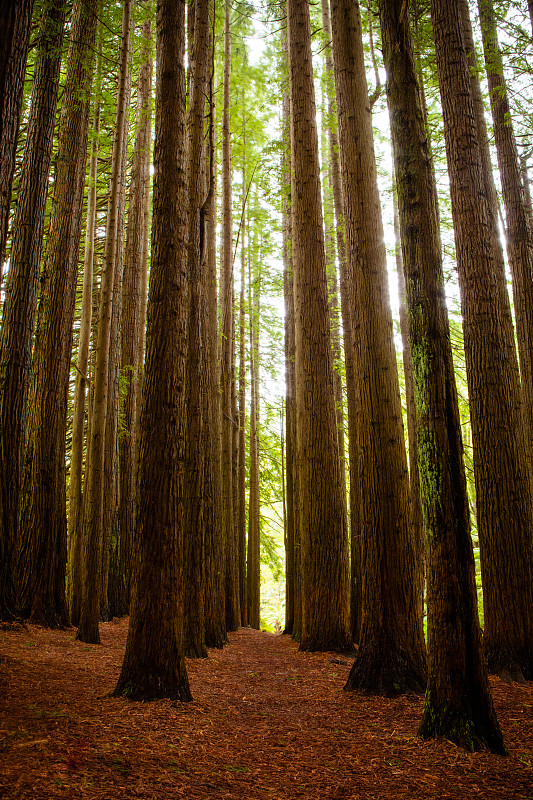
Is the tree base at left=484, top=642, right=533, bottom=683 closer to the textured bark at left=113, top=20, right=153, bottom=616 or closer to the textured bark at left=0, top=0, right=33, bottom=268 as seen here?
the textured bark at left=0, top=0, right=33, bottom=268

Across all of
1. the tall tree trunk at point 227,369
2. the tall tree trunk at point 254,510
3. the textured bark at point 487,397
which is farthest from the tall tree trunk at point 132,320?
the textured bark at point 487,397

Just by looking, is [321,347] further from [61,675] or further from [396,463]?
[61,675]

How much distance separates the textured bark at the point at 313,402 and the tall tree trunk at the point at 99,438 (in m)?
2.73

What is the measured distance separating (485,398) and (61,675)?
17.7 ft

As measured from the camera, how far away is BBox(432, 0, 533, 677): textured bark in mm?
5750

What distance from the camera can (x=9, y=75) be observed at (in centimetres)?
357

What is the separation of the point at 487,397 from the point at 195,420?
3.67m

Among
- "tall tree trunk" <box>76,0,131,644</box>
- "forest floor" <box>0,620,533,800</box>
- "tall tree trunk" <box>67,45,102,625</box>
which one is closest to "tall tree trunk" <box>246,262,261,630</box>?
"tall tree trunk" <box>67,45,102,625</box>

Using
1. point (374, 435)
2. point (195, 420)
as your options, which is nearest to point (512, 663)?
point (374, 435)

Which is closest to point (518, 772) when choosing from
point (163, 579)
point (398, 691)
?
point (398, 691)

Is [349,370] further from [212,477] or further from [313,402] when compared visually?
[212,477]

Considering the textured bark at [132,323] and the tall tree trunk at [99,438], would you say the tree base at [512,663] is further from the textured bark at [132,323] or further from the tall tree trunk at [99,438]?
the textured bark at [132,323]

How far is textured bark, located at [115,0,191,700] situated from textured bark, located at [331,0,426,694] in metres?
1.96

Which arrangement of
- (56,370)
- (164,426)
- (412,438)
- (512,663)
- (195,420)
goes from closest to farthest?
(164,426) < (512,663) < (195,420) < (56,370) < (412,438)
